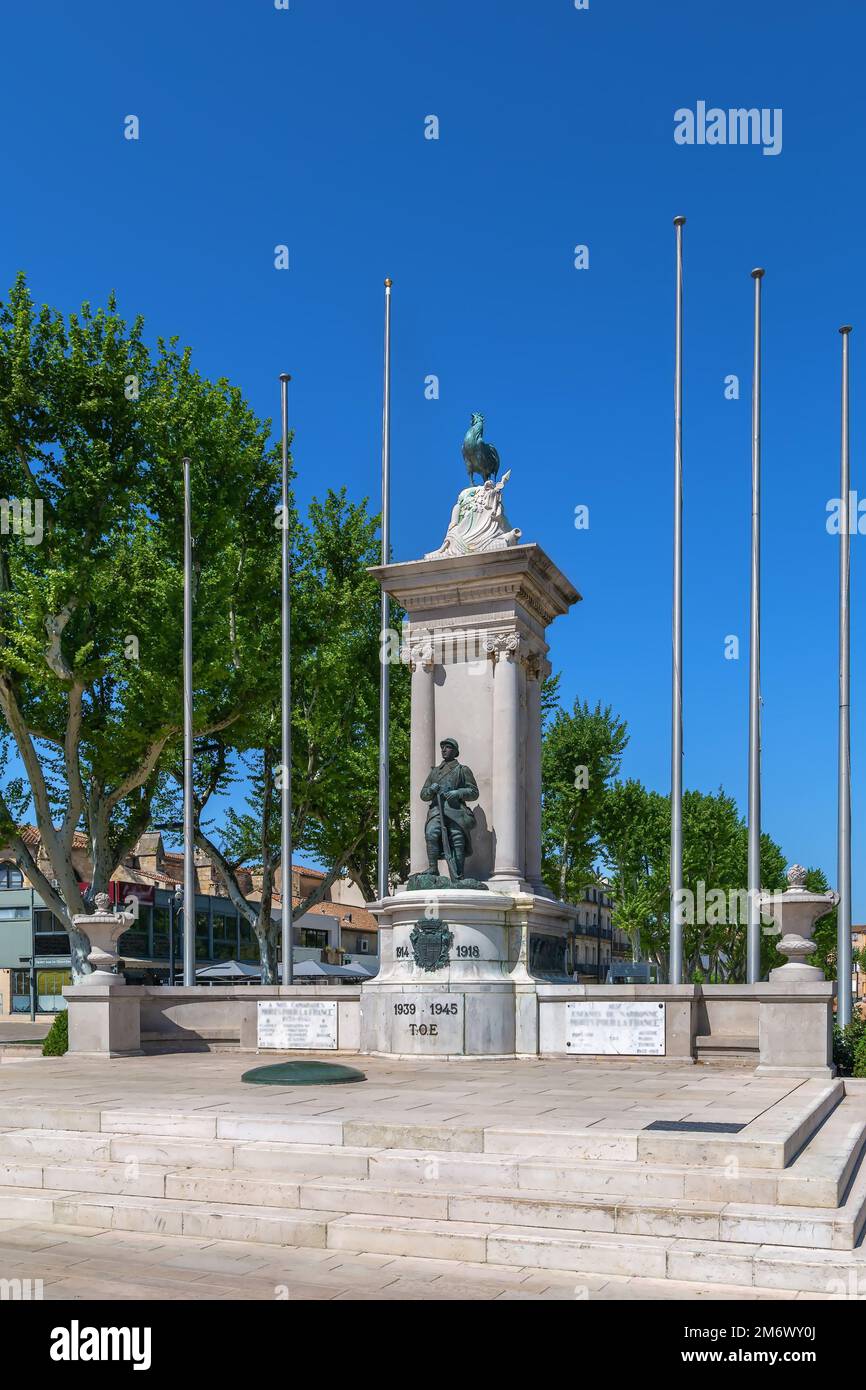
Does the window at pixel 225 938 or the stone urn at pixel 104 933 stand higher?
the stone urn at pixel 104 933

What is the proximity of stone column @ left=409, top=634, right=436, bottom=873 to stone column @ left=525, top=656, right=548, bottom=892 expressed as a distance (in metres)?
1.69

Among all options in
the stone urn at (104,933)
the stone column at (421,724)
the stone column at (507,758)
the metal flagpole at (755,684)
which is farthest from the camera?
the metal flagpole at (755,684)

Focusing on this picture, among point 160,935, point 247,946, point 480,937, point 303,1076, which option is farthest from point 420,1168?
point 247,946

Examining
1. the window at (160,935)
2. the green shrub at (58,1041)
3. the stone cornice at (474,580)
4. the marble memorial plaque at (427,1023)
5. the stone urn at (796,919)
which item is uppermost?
the stone cornice at (474,580)

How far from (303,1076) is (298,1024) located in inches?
247

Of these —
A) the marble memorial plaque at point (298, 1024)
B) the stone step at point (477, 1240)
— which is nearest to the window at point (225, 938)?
the marble memorial plaque at point (298, 1024)

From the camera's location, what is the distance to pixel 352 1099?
486 inches

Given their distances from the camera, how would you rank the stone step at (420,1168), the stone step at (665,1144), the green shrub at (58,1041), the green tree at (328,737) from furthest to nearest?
the green tree at (328,737)
the green shrub at (58,1041)
the stone step at (665,1144)
the stone step at (420,1168)

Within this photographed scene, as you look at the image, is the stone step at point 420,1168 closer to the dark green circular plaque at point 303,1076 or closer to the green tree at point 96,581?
the dark green circular plaque at point 303,1076

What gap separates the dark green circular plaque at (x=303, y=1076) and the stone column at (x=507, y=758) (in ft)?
18.7

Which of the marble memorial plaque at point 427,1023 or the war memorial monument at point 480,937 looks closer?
the war memorial monument at point 480,937

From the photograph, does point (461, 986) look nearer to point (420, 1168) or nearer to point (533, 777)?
point (533, 777)

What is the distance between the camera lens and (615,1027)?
1805cm

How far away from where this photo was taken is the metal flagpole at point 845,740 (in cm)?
2431
